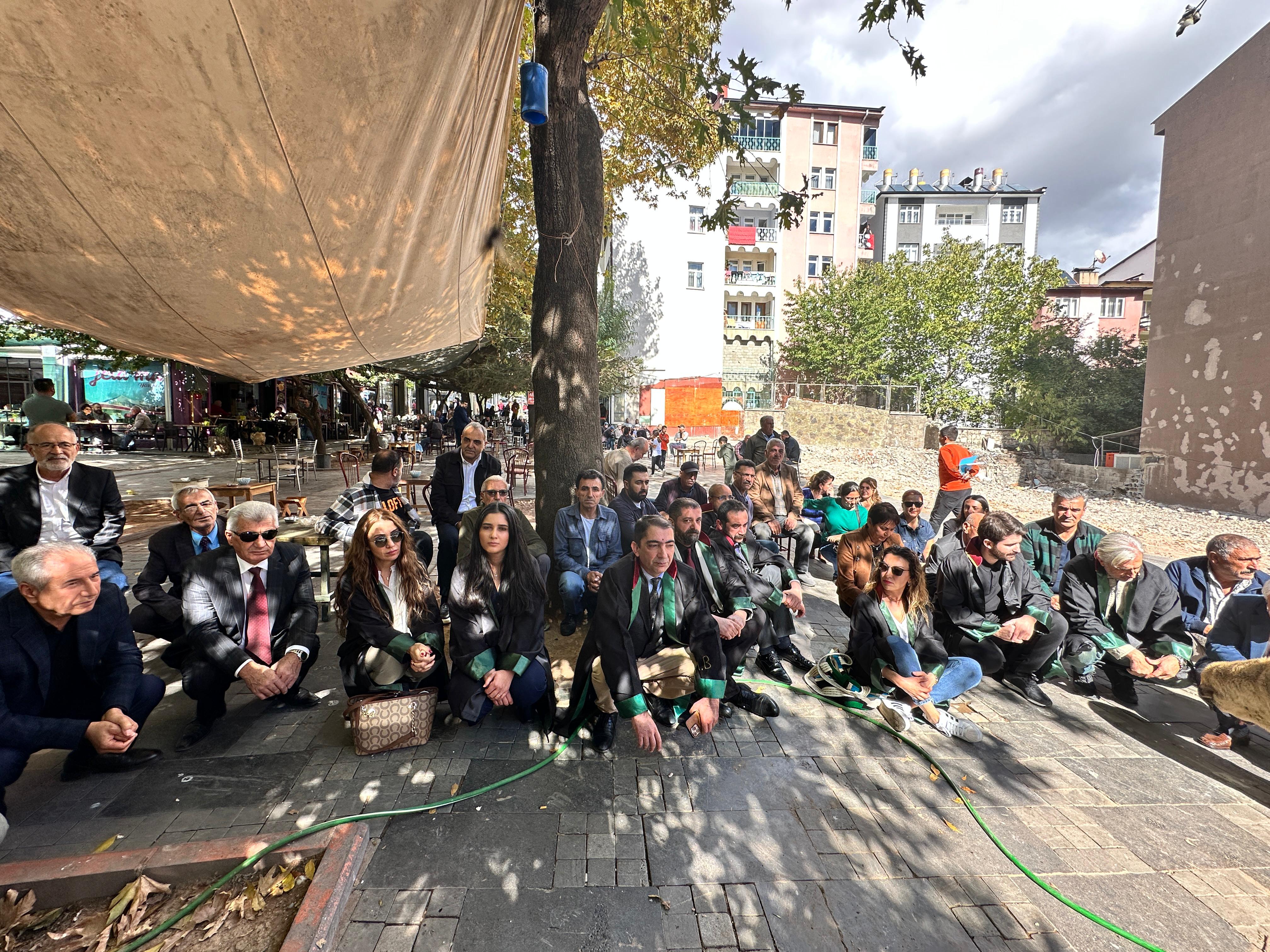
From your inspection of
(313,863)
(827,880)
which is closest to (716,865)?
(827,880)

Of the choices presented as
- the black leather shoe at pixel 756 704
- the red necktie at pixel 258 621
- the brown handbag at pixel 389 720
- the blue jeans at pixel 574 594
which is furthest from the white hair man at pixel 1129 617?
the red necktie at pixel 258 621

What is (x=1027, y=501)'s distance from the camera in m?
13.5

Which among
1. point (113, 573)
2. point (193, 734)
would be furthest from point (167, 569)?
point (193, 734)

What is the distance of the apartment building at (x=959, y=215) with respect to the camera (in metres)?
37.5

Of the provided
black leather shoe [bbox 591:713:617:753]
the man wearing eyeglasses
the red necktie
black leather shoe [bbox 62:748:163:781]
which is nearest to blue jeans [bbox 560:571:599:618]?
the man wearing eyeglasses

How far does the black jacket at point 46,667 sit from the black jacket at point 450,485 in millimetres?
2739

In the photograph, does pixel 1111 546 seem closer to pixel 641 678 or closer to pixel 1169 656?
pixel 1169 656

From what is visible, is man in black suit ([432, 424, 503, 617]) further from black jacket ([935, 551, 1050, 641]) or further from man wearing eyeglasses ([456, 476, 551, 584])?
black jacket ([935, 551, 1050, 641])

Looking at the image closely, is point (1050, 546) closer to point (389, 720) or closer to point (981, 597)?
point (981, 597)

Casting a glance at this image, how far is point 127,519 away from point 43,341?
707 inches

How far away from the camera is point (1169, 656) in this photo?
378 cm

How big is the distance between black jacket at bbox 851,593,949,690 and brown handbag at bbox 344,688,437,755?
107 inches

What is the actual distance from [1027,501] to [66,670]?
1636 centimetres

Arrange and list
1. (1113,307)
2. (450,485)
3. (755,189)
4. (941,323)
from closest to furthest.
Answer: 1. (450,485)
2. (941,323)
3. (755,189)
4. (1113,307)
